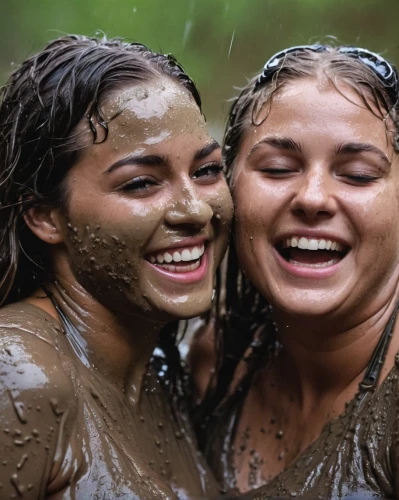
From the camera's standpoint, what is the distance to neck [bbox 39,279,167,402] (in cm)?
361

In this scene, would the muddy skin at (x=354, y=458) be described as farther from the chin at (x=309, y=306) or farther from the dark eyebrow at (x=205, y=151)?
the dark eyebrow at (x=205, y=151)

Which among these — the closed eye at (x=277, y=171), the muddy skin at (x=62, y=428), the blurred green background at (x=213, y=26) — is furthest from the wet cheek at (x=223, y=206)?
the blurred green background at (x=213, y=26)

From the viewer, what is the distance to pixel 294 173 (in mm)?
3768

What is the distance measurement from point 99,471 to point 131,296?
0.75 m

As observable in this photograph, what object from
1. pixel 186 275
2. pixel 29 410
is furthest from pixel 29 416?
pixel 186 275

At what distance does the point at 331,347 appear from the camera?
13.0 feet

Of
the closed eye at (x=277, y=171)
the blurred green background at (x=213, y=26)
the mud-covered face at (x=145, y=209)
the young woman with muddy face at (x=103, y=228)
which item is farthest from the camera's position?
the blurred green background at (x=213, y=26)

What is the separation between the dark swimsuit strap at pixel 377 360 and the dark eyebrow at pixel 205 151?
111 cm

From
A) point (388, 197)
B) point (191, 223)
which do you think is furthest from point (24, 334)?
point (388, 197)

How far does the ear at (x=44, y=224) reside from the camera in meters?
3.59

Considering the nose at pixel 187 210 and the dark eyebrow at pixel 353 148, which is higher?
the dark eyebrow at pixel 353 148

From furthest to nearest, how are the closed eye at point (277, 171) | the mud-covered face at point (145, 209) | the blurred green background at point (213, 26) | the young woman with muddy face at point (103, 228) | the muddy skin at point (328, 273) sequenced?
1. the blurred green background at point (213, 26)
2. the closed eye at point (277, 171)
3. the muddy skin at point (328, 273)
4. the mud-covered face at point (145, 209)
5. the young woman with muddy face at point (103, 228)

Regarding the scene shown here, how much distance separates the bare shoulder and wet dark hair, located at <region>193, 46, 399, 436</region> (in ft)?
4.45

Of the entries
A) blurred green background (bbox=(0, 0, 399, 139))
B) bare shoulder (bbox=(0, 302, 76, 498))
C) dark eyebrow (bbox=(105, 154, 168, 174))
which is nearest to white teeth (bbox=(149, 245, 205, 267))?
dark eyebrow (bbox=(105, 154, 168, 174))
